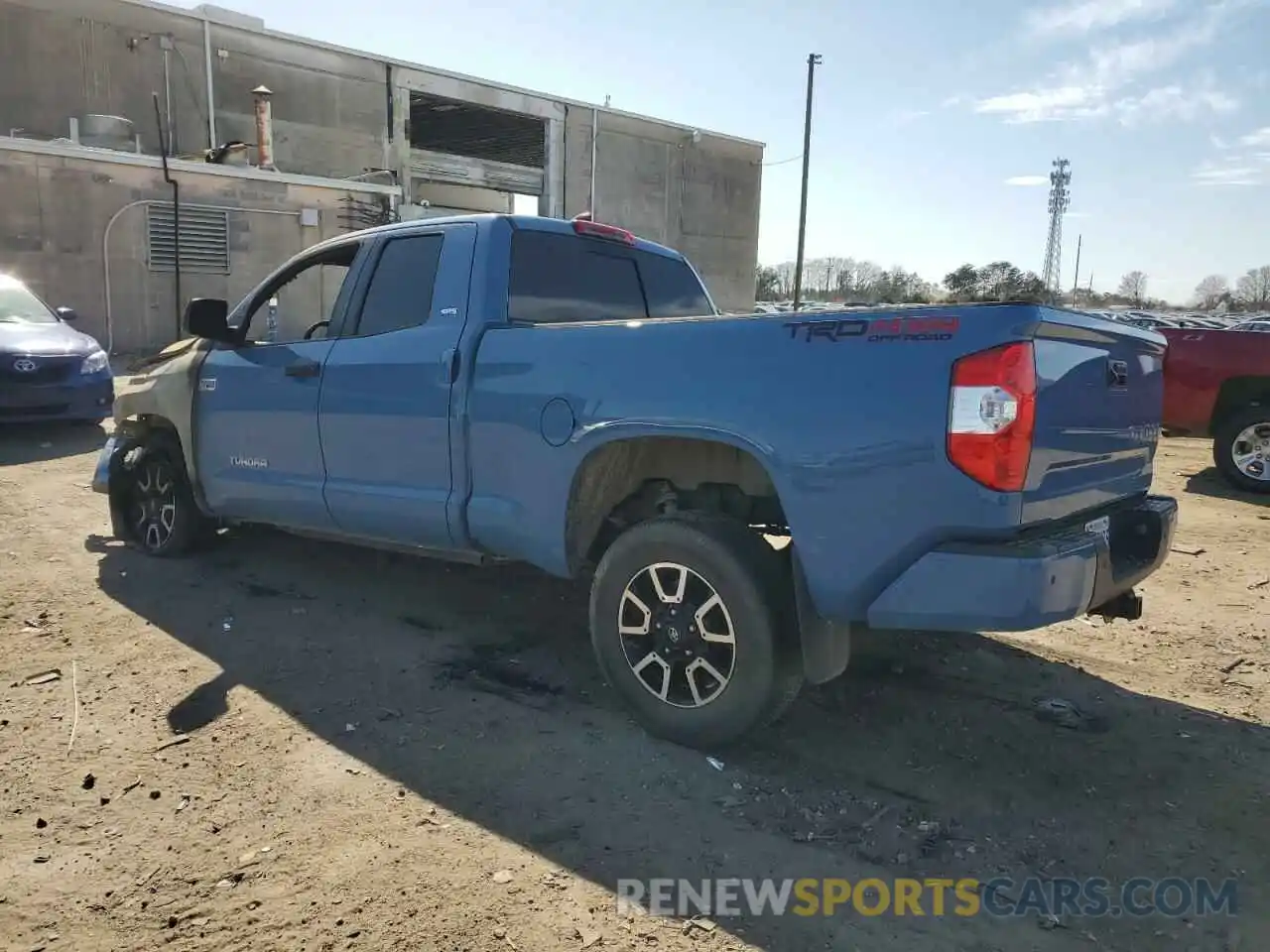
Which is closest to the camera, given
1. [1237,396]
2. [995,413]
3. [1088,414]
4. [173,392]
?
[995,413]

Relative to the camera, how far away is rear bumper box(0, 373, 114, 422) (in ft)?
30.2

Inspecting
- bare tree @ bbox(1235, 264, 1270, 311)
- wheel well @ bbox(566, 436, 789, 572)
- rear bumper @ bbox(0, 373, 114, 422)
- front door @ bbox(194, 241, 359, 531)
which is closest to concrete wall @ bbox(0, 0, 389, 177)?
rear bumper @ bbox(0, 373, 114, 422)

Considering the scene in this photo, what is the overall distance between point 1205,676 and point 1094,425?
2001 millimetres

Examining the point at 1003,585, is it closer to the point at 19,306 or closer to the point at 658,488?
the point at 658,488

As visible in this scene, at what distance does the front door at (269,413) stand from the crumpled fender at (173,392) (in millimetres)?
77

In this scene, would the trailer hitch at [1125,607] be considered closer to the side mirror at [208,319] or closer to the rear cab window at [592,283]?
the rear cab window at [592,283]

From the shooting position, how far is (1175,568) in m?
6.15

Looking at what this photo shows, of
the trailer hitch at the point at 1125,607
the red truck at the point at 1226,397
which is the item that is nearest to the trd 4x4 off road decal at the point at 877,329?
the trailer hitch at the point at 1125,607

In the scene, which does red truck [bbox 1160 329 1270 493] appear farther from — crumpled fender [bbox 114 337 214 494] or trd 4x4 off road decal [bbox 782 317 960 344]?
crumpled fender [bbox 114 337 214 494]

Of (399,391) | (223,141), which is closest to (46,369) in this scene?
(399,391)

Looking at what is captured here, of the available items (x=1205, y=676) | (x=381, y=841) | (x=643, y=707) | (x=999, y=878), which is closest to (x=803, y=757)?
(x=643, y=707)

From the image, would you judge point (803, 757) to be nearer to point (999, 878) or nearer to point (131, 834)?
→ point (999, 878)

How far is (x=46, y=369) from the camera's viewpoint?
9.43 meters

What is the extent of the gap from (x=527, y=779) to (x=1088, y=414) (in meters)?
2.35
